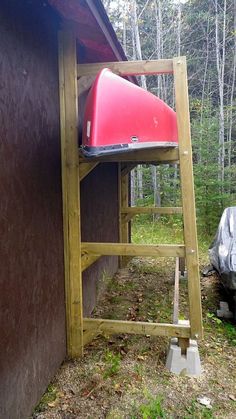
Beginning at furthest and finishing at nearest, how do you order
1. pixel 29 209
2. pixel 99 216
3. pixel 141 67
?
pixel 99 216, pixel 141 67, pixel 29 209

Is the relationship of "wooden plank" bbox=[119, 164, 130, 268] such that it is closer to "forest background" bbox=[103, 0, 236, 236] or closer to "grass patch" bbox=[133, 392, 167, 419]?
"forest background" bbox=[103, 0, 236, 236]

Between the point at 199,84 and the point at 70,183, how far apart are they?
14675mm

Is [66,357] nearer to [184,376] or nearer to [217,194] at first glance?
[184,376]

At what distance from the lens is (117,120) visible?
2475 millimetres

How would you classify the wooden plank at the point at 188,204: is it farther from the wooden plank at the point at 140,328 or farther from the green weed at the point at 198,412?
the green weed at the point at 198,412

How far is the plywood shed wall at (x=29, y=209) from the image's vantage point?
75.0 inches

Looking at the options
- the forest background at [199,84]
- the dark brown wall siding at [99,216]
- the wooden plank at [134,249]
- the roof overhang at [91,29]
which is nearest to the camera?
the roof overhang at [91,29]

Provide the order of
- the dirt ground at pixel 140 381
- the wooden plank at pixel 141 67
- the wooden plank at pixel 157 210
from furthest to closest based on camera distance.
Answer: the wooden plank at pixel 157 210 < the wooden plank at pixel 141 67 < the dirt ground at pixel 140 381

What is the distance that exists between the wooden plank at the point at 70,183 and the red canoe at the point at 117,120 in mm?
322

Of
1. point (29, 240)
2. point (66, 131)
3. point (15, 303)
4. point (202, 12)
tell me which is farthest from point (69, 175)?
point (202, 12)

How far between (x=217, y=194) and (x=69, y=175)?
6808 mm

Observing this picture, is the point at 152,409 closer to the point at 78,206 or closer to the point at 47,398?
the point at 47,398

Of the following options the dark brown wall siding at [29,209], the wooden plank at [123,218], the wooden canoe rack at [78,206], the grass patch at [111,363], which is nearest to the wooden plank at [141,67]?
the wooden canoe rack at [78,206]

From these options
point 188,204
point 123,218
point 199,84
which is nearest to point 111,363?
point 188,204
